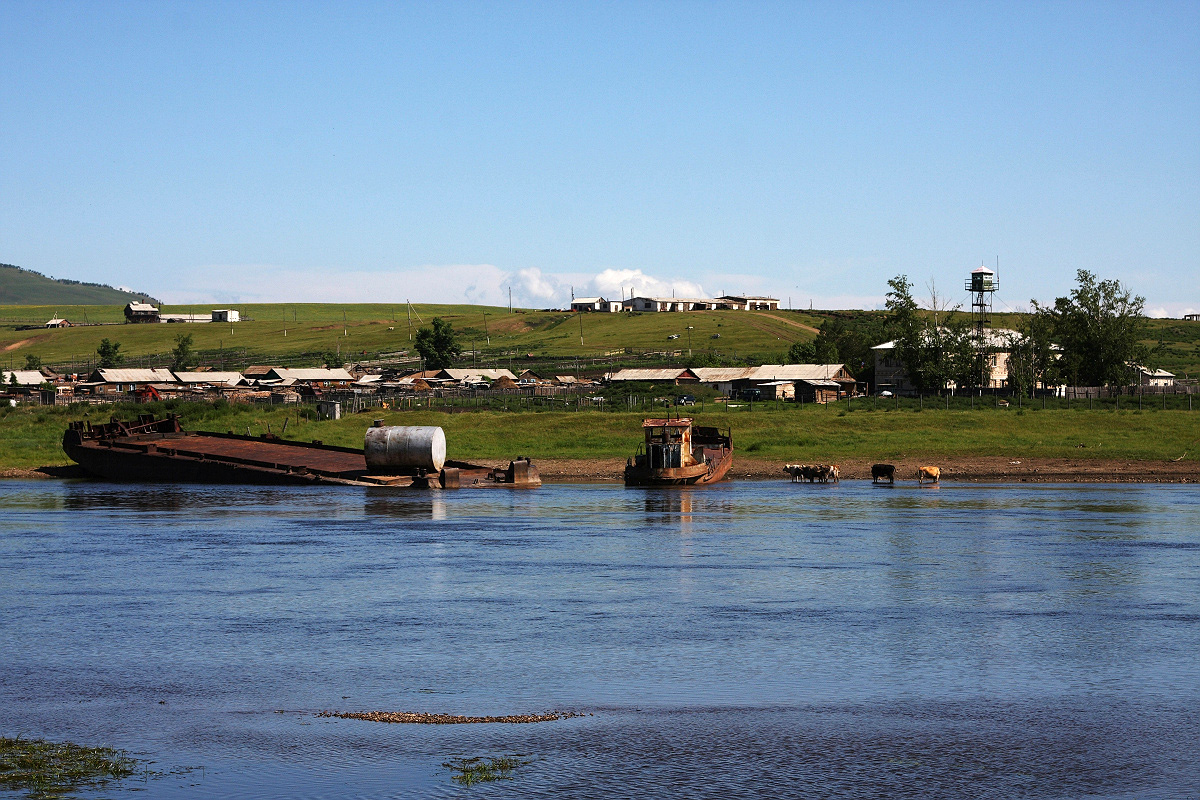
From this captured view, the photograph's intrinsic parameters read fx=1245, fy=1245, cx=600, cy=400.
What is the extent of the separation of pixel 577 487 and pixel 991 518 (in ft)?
78.8

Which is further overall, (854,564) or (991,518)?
(991,518)

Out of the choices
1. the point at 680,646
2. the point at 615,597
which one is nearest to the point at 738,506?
the point at 615,597

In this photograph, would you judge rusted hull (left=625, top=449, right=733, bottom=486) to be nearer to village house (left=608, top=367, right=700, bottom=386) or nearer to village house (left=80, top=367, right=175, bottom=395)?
village house (left=608, top=367, right=700, bottom=386)

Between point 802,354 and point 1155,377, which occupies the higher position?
point 802,354

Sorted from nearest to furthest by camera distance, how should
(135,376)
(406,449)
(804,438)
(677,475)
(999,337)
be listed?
(406,449), (677,475), (804,438), (999,337), (135,376)

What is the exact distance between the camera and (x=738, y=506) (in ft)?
174

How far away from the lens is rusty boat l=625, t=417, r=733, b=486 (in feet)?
212

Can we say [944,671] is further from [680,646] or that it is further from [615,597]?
[615,597]

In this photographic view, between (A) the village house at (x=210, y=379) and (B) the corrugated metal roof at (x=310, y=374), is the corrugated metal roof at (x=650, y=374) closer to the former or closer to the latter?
(B) the corrugated metal roof at (x=310, y=374)

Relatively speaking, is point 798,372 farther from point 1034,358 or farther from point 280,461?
point 280,461

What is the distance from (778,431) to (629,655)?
6384cm

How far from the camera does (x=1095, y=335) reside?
129000 mm

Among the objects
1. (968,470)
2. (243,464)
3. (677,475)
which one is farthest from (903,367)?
(243,464)

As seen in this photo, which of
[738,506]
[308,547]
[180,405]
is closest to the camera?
[308,547]
